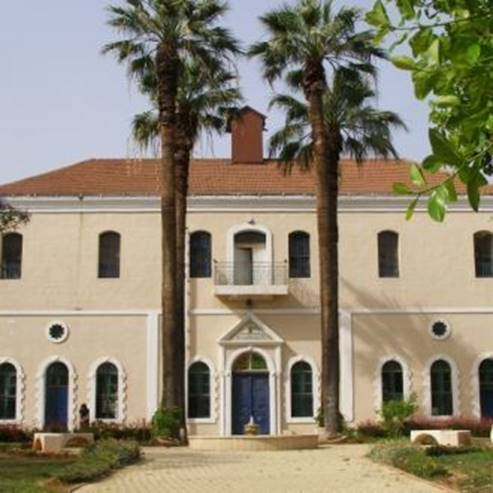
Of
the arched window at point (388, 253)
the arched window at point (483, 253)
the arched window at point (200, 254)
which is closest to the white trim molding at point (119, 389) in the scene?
the arched window at point (200, 254)

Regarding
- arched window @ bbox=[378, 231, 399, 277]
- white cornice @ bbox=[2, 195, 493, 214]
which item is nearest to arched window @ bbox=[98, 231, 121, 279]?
white cornice @ bbox=[2, 195, 493, 214]

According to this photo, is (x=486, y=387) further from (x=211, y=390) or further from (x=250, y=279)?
(x=211, y=390)

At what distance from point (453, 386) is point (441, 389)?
40 centimetres

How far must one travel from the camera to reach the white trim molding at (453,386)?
107 ft

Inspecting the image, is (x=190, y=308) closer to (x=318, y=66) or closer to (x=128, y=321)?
(x=128, y=321)

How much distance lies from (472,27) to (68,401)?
98.6 ft

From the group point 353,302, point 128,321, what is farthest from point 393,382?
point 128,321

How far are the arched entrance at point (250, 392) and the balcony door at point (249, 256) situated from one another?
8.60 feet

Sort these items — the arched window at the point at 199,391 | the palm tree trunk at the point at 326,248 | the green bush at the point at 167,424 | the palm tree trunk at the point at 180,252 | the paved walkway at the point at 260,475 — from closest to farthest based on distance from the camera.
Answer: the paved walkway at the point at 260,475, the green bush at the point at 167,424, the palm tree trunk at the point at 180,252, the palm tree trunk at the point at 326,248, the arched window at the point at 199,391

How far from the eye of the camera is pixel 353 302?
1320 inches

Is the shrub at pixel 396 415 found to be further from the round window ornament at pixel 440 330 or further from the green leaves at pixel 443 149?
the green leaves at pixel 443 149

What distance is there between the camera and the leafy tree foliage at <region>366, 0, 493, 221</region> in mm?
3557

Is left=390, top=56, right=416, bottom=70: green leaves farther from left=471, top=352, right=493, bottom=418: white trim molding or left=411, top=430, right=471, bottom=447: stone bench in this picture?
left=471, top=352, right=493, bottom=418: white trim molding

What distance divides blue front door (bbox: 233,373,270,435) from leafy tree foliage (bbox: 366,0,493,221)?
29.0m
